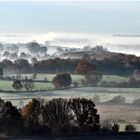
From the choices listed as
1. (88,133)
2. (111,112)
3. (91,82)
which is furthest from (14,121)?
(91,82)

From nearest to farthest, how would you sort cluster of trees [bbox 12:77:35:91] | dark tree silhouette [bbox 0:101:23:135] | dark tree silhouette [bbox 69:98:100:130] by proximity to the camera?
dark tree silhouette [bbox 0:101:23:135] < dark tree silhouette [bbox 69:98:100:130] < cluster of trees [bbox 12:77:35:91]

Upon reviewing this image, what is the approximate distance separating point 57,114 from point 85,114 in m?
0.82

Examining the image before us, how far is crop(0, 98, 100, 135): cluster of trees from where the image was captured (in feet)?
49.7

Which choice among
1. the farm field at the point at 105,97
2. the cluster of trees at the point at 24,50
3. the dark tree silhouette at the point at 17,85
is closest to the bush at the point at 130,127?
the farm field at the point at 105,97

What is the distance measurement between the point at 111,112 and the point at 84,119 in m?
3.52

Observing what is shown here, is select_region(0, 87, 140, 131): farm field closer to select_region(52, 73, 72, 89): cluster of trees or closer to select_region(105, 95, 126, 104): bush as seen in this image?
select_region(105, 95, 126, 104): bush

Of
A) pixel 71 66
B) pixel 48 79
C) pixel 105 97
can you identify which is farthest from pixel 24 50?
pixel 105 97

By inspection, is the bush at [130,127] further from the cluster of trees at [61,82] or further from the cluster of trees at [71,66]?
the cluster of trees at [71,66]

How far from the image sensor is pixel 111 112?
19969 millimetres

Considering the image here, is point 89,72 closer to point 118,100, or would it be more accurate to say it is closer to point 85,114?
point 118,100

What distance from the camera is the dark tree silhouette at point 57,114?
1608 cm

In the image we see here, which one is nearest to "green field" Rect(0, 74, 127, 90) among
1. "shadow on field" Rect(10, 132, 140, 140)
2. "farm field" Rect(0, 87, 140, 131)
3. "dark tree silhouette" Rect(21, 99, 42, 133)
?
"farm field" Rect(0, 87, 140, 131)

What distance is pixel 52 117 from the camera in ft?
53.8

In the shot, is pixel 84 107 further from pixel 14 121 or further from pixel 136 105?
pixel 136 105
